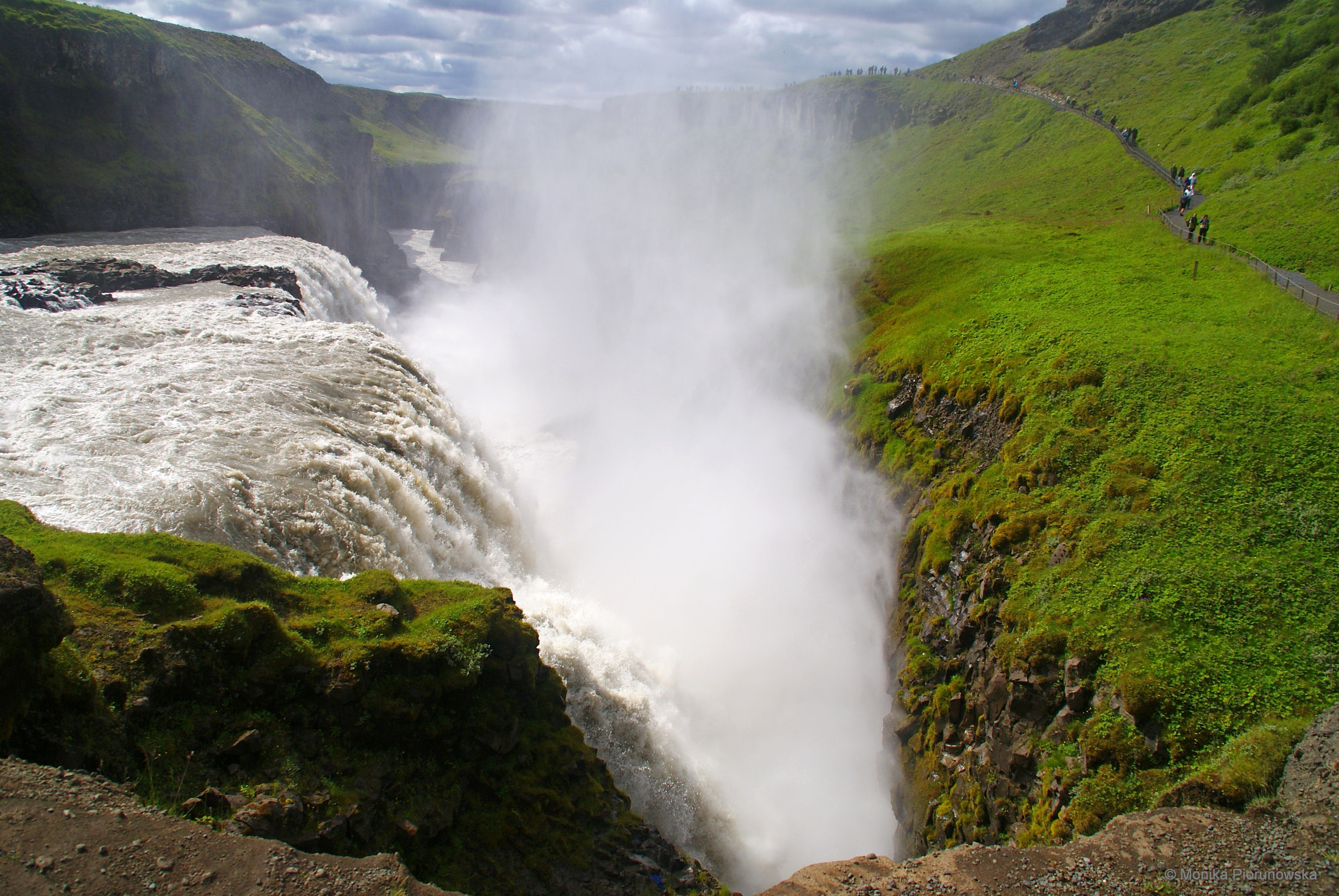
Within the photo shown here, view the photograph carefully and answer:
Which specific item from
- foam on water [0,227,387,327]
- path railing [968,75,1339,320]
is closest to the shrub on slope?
path railing [968,75,1339,320]

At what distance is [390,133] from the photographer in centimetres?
15738

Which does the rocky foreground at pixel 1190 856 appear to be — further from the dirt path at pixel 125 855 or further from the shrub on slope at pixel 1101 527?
the dirt path at pixel 125 855

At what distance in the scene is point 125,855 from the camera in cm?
802

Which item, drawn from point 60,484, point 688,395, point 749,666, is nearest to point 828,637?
point 749,666

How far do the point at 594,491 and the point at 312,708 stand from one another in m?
26.1

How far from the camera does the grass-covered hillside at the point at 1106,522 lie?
1302 centimetres

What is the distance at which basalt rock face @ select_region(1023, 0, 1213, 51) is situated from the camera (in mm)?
86812

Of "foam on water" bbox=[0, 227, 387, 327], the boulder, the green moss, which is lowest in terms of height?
the green moss

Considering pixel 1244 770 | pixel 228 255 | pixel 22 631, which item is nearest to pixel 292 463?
pixel 22 631

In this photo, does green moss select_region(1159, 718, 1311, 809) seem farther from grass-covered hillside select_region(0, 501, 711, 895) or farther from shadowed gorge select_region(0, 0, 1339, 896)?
grass-covered hillside select_region(0, 501, 711, 895)

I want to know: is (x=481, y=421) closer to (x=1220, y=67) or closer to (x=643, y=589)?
(x=643, y=589)

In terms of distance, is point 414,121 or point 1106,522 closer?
point 1106,522

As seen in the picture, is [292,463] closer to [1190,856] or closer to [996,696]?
[996,696]

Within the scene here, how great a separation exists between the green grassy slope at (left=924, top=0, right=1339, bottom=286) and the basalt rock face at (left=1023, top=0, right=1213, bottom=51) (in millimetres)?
2594
